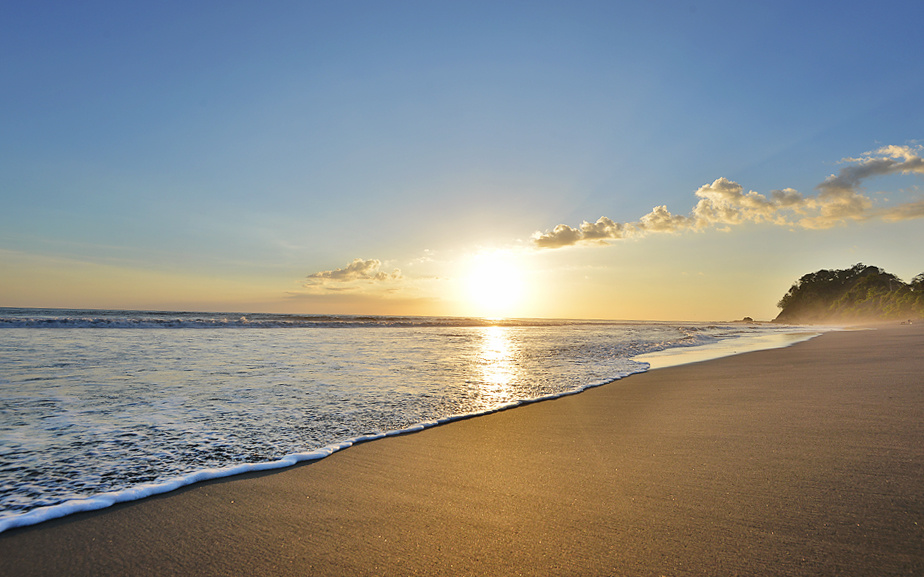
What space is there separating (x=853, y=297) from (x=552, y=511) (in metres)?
115

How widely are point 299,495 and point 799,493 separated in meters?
3.27

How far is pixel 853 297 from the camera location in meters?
87.1

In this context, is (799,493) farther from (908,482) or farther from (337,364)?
(337,364)

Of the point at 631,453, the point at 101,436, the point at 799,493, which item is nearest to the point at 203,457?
the point at 101,436

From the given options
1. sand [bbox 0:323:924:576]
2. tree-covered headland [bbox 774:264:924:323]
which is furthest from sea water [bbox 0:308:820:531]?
tree-covered headland [bbox 774:264:924:323]

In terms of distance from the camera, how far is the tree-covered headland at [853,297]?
6581 centimetres

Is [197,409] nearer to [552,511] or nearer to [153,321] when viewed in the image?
[552,511]

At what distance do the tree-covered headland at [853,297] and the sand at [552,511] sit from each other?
274 ft

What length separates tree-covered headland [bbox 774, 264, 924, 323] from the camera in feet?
216

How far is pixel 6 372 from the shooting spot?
7750mm

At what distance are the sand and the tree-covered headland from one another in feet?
274

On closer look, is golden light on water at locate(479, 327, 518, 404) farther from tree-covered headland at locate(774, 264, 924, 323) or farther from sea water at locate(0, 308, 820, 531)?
tree-covered headland at locate(774, 264, 924, 323)

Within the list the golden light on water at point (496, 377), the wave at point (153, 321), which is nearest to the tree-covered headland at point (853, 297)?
the wave at point (153, 321)

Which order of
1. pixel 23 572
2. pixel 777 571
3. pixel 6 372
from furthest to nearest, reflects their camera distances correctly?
1. pixel 6 372
2. pixel 23 572
3. pixel 777 571
